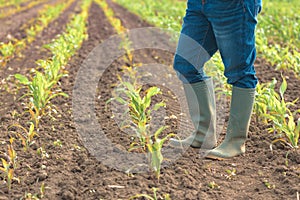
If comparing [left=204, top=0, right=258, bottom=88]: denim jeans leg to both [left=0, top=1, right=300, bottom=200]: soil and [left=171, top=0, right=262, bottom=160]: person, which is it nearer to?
[left=171, top=0, right=262, bottom=160]: person

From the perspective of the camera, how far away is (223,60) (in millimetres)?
2992

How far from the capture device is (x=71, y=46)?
6.43 m

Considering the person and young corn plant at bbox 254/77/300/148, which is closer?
the person

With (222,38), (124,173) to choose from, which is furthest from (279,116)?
(124,173)

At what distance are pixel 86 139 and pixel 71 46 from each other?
10.2 feet

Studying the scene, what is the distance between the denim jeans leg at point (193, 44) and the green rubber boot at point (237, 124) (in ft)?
1.01

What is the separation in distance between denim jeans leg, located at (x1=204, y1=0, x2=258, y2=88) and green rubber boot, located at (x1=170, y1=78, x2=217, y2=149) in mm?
328

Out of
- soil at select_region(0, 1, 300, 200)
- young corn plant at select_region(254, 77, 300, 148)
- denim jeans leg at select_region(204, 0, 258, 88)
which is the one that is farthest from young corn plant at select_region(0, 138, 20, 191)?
young corn plant at select_region(254, 77, 300, 148)

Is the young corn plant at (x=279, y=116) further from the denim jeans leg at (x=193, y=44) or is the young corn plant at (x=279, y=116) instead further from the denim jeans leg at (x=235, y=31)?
the denim jeans leg at (x=193, y=44)

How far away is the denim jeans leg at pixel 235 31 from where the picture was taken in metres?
2.78

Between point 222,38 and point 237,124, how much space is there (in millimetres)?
609

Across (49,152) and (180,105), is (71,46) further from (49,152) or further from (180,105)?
(49,152)

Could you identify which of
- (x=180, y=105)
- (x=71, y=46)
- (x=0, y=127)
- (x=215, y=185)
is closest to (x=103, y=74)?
(x=71, y=46)

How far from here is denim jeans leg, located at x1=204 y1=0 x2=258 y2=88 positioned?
110 inches
